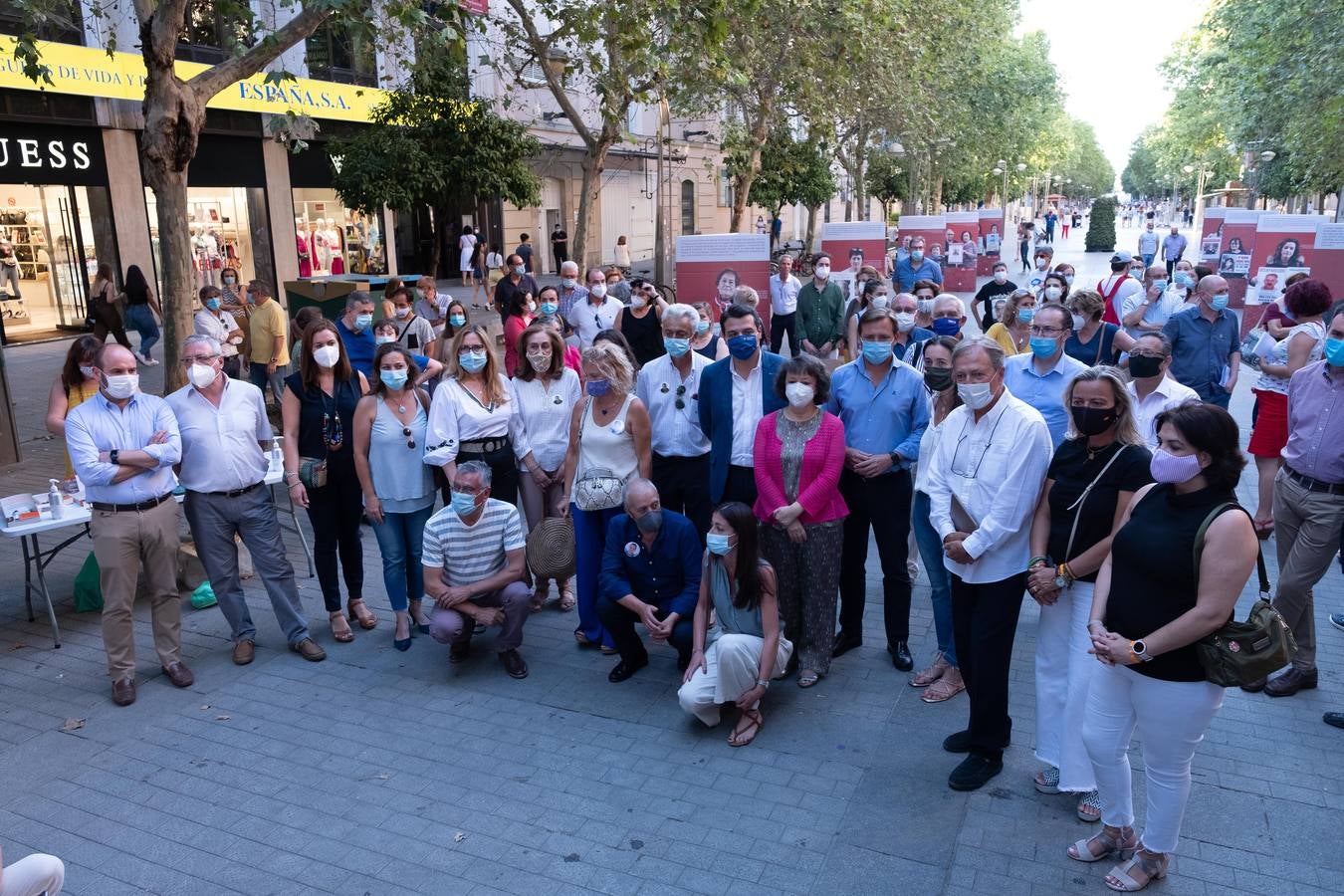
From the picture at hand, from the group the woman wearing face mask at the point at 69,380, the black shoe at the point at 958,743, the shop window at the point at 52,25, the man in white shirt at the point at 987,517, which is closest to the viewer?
the man in white shirt at the point at 987,517

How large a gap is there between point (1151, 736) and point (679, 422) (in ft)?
10.4

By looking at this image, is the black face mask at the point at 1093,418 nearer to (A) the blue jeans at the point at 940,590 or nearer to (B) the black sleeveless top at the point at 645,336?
(A) the blue jeans at the point at 940,590

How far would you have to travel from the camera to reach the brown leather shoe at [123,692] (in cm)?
541

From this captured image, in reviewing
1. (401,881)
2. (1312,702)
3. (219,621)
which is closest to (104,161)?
(219,621)

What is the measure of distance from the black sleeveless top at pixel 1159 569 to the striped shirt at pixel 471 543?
329cm

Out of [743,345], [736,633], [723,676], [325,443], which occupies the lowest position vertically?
[723,676]

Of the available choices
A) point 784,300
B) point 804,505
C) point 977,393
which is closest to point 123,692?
point 804,505

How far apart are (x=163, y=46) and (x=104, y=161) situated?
13.7 metres

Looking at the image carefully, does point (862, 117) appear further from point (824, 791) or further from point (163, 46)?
point (824, 791)

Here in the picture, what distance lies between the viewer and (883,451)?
5.37 m

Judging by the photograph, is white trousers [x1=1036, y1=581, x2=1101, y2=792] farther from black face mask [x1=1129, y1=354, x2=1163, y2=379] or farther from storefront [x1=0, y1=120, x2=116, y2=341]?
storefront [x1=0, y1=120, x2=116, y2=341]

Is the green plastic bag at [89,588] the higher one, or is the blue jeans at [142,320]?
the blue jeans at [142,320]

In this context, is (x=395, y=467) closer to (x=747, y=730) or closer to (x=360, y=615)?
(x=360, y=615)

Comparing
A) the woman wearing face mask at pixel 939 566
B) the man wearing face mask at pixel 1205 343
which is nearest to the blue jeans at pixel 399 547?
the woman wearing face mask at pixel 939 566
